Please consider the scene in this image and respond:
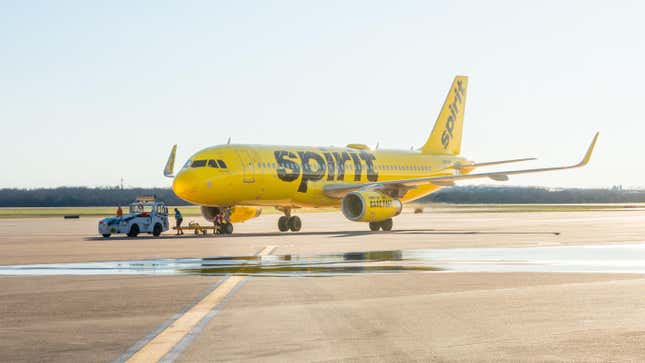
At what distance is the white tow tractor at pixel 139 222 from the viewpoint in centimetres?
3562

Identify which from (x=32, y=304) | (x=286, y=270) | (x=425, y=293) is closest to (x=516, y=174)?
(x=286, y=270)

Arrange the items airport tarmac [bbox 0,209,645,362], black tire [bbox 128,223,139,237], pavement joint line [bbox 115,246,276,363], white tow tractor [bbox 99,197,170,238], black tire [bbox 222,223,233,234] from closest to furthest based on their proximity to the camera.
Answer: pavement joint line [bbox 115,246,276,363] → airport tarmac [bbox 0,209,645,362] → white tow tractor [bbox 99,197,170,238] → black tire [bbox 128,223,139,237] → black tire [bbox 222,223,233,234]

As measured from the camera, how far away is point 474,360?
792cm

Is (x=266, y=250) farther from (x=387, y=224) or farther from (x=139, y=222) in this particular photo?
(x=387, y=224)

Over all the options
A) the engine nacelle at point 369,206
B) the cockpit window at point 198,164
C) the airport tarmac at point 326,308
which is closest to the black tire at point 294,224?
the engine nacelle at point 369,206

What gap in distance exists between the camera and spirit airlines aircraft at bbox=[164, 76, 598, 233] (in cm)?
3819

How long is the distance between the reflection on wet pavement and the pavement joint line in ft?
13.7

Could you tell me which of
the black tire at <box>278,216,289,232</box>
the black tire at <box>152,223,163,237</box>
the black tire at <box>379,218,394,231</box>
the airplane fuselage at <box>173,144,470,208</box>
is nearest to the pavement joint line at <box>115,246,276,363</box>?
the black tire at <box>152,223,163,237</box>

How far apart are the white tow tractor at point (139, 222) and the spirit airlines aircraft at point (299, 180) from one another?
119 cm

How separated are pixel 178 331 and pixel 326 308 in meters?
2.55

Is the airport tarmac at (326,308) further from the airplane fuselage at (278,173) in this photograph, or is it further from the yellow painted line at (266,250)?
the airplane fuselage at (278,173)

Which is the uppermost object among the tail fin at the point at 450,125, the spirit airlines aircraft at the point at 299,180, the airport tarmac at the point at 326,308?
the tail fin at the point at 450,125

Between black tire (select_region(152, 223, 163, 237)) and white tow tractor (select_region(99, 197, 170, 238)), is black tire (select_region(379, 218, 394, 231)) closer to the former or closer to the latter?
white tow tractor (select_region(99, 197, 170, 238))

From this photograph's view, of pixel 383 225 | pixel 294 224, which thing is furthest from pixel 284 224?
pixel 383 225
